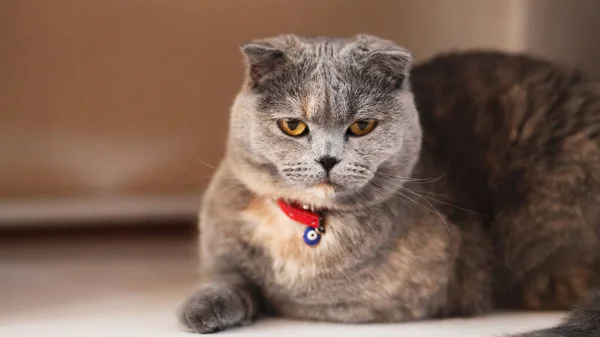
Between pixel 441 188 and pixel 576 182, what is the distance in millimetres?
265

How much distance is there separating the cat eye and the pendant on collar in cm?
15

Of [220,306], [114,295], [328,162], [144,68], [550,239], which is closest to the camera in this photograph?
[328,162]

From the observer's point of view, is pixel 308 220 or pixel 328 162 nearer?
pixel 328 162

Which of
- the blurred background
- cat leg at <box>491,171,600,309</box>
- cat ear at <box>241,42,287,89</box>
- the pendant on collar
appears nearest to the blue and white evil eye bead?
the pendant on collar

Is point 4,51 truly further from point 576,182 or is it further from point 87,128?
point 576,182

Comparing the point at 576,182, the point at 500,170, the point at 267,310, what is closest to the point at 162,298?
the point at 267,310

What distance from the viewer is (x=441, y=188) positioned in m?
1.49

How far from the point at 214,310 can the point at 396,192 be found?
39 centimetres

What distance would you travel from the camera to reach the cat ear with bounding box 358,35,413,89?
4.24ft

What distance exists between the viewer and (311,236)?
1.36m

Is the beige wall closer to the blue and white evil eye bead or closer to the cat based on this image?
the cat

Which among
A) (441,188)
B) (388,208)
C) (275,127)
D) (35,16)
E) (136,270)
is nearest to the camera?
(275,127)

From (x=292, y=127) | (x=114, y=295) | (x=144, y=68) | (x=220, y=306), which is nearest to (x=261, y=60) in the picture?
(x=292, y=127)

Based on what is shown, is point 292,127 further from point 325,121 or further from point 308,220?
point 308,220
